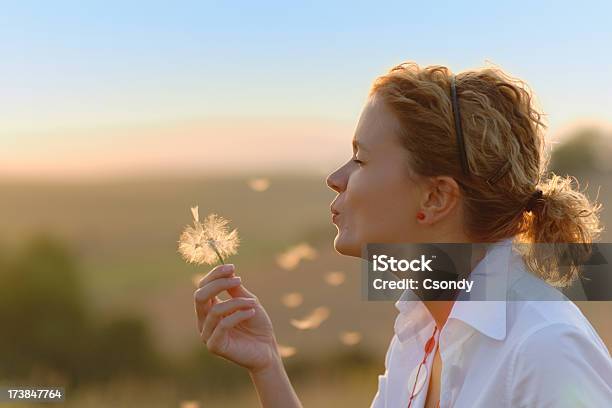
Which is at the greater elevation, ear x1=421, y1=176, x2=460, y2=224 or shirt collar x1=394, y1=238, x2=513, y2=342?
ear x1=421, y1=176, x2=460, y2=224

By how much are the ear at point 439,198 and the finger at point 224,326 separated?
60 cm

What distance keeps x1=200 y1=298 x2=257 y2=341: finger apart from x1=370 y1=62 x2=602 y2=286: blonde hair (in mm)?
634

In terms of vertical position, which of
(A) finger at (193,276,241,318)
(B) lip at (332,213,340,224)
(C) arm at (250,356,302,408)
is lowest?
(C) arm at (250,356,302,408)

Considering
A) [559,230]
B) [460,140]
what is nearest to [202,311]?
[460,140]

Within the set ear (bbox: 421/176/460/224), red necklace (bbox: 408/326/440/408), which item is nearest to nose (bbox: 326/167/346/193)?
ear (bbox: 421/176/460/224)

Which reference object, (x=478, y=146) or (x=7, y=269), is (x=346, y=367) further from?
(x=478, y=146)

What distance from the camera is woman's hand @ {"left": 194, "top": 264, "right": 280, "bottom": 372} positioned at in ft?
7.70

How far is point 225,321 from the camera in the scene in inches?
94.7

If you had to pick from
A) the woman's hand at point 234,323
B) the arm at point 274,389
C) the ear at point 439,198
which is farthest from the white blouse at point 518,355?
the woman's hand at point 234,323

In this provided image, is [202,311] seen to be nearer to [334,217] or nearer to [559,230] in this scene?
[334,217]

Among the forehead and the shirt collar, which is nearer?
the shirt collar

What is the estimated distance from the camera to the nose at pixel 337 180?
233 centimetres

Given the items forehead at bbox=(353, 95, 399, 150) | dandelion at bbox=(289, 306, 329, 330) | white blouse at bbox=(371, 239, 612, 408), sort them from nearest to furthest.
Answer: white blouse at bbox=(371, 239, 612, 408) < forehead at bbox=(353, 95, 399, 150) < dandelion at bbox=(289, 306, 329, 330)

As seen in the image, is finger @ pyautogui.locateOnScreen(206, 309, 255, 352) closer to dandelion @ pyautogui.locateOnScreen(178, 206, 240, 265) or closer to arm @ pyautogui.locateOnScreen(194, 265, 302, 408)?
arm @ pyautogui.locateOnScreen(194, 265, 302, 408)
